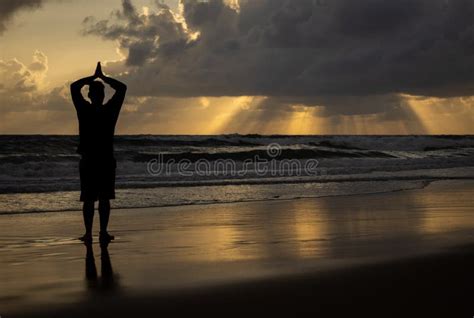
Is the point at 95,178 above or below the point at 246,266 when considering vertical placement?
above

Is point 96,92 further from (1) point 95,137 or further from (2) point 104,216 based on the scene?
(2) point 104,216

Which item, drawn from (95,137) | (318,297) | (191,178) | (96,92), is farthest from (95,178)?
(191,178)

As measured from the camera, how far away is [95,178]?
7.21 meters

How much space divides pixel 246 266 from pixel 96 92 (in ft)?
8.73

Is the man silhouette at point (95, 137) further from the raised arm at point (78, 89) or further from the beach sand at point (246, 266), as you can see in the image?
the beach sand at point (246, 266)

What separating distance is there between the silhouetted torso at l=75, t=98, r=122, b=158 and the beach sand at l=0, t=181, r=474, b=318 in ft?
3.64

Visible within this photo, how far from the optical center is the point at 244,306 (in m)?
4.57

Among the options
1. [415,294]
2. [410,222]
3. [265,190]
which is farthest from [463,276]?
[265,190]

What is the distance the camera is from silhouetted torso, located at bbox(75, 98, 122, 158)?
7.12 metres

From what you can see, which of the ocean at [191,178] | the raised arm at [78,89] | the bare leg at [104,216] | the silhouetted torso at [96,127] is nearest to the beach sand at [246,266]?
the bare leg at [104,216]

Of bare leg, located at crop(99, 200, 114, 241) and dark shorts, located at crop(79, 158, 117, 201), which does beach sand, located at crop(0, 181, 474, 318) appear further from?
dark shorts, located at crop(79, 158, 117, 201)

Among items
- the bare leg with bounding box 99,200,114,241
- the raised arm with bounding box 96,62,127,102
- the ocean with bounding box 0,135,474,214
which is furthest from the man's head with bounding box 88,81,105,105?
the ocean with bounding box 0,135,474,214

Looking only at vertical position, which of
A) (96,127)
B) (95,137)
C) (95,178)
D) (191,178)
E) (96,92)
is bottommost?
(191,178)

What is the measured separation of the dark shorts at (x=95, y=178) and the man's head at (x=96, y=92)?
2.14ft
